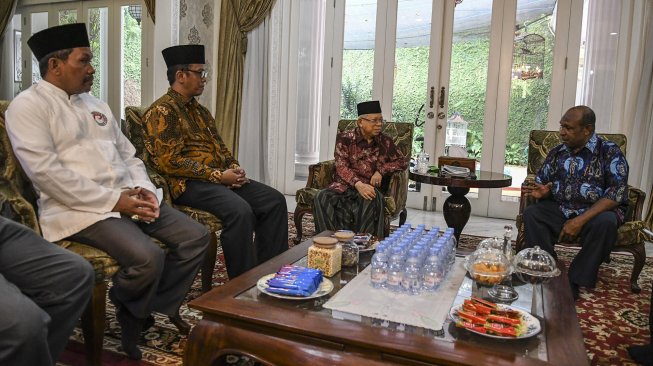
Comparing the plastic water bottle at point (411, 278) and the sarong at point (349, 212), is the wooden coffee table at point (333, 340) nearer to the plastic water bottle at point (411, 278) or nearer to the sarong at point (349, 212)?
the plastic water bottle at point (411, 278)

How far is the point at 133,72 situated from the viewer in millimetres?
6059

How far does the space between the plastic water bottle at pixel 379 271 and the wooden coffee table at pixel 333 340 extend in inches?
8.8

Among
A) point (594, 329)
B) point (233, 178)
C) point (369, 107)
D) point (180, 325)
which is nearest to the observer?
point (180, 325)

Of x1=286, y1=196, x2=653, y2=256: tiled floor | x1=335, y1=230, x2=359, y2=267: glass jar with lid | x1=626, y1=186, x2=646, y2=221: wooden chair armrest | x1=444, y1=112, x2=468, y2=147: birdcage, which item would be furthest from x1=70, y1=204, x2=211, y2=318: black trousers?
x1=444, y1=112, x2=468, y2=147: birdcage

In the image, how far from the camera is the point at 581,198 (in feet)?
9.53

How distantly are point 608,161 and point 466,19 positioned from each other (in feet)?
8.18

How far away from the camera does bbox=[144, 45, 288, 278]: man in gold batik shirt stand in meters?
2.54

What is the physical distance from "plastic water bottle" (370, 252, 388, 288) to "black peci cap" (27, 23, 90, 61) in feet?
4.65

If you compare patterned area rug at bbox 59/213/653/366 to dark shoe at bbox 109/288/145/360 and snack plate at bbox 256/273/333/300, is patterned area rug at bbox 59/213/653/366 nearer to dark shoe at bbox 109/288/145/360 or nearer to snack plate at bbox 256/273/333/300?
dark shoe at bbox 109/288/145/360

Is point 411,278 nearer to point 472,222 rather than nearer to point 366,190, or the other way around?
point 366,190

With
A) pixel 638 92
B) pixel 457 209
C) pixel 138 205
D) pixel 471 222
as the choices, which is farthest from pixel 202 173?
pixel 638 92

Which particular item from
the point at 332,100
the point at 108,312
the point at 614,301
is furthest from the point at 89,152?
the point at 332,100

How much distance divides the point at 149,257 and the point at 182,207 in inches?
30.7

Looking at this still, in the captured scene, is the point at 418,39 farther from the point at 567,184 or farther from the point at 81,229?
the point at 81,229
